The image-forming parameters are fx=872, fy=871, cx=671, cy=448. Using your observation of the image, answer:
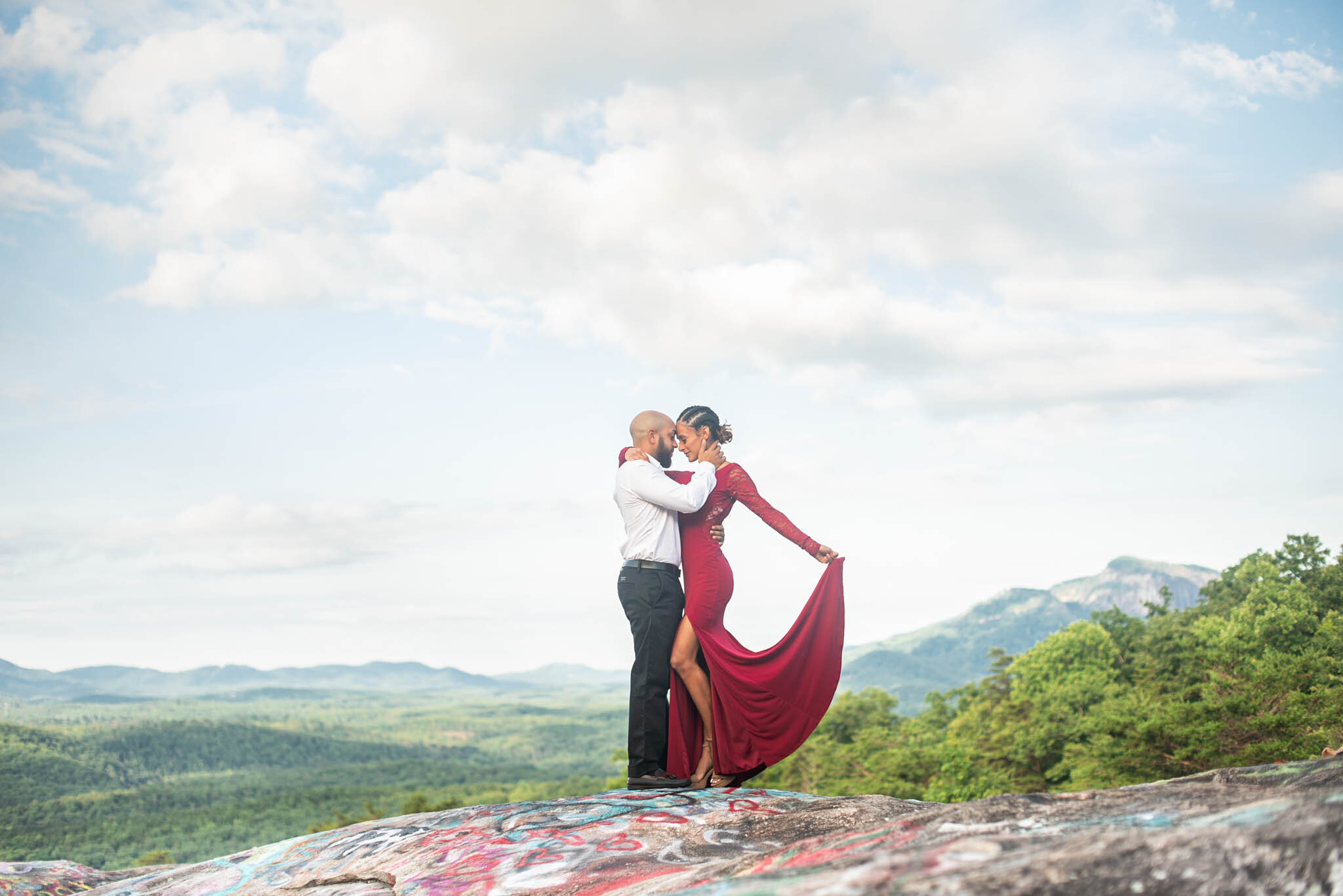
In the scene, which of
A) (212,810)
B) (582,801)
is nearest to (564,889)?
(582,801)

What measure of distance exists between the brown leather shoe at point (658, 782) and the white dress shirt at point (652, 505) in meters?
1.57

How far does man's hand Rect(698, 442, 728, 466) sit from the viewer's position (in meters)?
6.85

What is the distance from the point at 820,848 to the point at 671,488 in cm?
335

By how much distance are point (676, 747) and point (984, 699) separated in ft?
125

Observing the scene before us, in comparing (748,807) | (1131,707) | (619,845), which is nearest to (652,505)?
(748,807)

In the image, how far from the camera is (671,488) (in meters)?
6.39

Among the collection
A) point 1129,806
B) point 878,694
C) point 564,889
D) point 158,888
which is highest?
point 1129,806

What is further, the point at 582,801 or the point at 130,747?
the point at 130,747

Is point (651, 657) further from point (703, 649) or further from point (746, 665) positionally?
point (746, 665)

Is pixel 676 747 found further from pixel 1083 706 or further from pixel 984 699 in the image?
pixel 984 699

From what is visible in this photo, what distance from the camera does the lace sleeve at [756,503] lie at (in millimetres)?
6781

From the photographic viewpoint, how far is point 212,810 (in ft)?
249

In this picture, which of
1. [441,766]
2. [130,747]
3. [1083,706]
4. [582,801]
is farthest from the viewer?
[441,766]

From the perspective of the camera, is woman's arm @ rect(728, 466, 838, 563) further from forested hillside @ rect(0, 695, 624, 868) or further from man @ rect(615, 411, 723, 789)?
forested hillside @ rect(0, 695, 624, 868)
